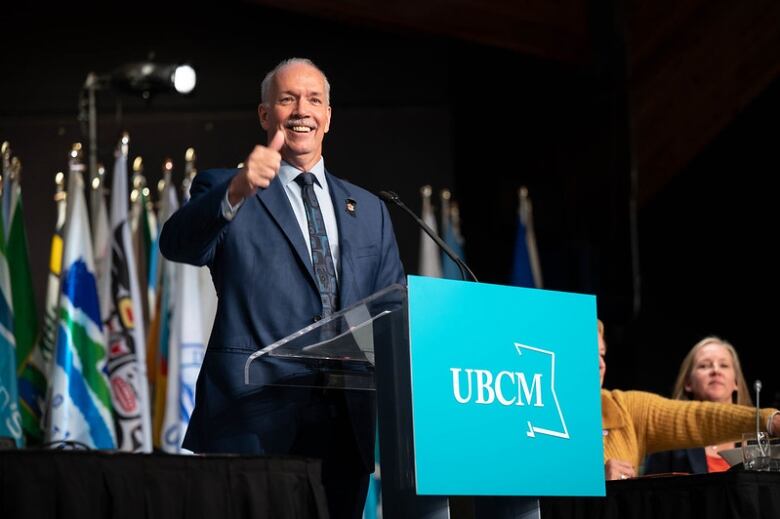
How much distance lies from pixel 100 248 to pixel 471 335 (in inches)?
153

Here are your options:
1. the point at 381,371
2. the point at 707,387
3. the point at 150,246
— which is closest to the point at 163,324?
the point at 150,246

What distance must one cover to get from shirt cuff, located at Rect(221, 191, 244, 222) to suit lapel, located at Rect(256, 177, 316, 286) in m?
0.19

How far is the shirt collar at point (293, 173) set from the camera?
2.89 m

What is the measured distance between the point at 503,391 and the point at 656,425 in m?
1.47

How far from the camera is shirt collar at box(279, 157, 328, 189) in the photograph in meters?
2.89

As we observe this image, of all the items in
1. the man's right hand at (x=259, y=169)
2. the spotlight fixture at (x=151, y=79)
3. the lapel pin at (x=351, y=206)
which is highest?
the spotlight fixture at (x=151, y=79)

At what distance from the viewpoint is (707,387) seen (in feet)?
15.6

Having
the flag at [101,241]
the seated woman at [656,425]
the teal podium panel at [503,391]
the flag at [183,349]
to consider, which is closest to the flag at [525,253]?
the flag at [183,349]

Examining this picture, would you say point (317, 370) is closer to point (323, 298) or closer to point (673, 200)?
point (323, 298)

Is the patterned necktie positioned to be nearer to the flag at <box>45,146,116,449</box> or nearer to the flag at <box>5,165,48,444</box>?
the flag at <box>45,146,116,449</box>

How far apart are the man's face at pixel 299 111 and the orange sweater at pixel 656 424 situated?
48.9 inches

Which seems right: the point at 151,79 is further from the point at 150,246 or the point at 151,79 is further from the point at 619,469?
the point at 619,469

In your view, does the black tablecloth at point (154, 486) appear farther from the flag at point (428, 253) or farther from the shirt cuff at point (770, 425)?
the flag at point (428, 253)

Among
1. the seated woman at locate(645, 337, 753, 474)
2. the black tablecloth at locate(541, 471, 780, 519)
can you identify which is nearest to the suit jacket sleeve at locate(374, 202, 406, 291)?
the black tablecloth at locate(541, 471, 780, 519)
